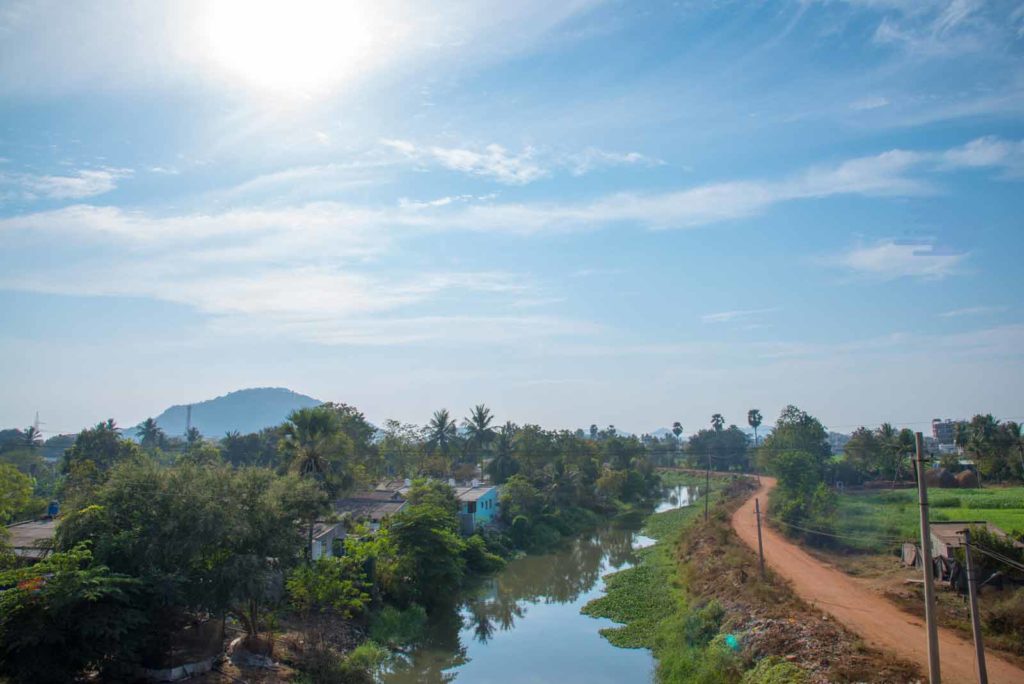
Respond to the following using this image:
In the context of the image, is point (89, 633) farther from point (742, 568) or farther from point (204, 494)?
point (742, 568)

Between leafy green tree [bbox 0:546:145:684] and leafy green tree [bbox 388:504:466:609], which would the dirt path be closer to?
leafy green tree [bbox 388:504:466:609]

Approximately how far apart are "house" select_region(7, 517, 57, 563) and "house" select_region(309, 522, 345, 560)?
11249mm

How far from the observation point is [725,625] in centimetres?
2531

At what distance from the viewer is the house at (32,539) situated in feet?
73.7

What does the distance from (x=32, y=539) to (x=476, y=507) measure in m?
27.9

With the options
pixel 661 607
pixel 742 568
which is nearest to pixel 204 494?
pixel 661 607

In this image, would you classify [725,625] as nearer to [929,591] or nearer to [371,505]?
[929,591]

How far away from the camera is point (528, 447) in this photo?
74.1 meters

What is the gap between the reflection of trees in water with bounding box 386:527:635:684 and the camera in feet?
89.2

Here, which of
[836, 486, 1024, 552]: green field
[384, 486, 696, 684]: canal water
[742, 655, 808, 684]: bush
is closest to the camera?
[742, 655, 808, 684]: bush

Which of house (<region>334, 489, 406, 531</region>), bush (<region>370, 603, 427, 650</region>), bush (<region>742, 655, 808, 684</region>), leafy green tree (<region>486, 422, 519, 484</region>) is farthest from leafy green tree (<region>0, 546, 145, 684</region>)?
leafy green tree (<region>486, 422, 519, 484</region>)

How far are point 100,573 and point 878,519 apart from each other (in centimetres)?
4360

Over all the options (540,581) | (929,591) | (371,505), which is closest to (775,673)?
(929,591)

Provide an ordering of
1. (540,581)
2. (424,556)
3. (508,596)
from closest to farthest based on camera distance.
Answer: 1. (424,556)
2. (508,596)
3. (540,581)
